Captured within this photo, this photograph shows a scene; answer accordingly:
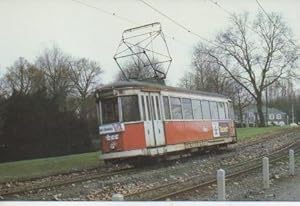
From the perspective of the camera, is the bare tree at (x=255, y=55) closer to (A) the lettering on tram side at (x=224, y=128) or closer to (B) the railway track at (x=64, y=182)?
(A) the lettering on tram side at (x=224, y=128)

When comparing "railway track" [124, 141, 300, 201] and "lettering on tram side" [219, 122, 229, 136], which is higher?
"lettering on tram side" [219, 122, 229, 136]

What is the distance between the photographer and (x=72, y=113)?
365 inches

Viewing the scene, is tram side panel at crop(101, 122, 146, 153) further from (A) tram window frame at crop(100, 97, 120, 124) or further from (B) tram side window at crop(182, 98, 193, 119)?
(B) tram side window at crop(182, 98, 193, 119)

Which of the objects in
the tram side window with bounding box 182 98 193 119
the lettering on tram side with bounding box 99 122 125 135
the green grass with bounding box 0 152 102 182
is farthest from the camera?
the tram side window with bounding box 182 98 193 119

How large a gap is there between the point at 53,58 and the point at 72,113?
2.10 feet

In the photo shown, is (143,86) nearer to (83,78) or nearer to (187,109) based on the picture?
(187,109)

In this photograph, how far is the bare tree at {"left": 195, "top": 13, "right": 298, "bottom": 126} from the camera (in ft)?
30.2

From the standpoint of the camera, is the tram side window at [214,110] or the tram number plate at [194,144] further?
the tram number plate at [194,144]

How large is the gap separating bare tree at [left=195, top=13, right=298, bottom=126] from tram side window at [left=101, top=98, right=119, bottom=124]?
1734 mm

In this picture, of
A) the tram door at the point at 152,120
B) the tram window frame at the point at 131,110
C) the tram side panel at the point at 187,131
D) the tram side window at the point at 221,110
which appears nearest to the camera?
the tram side window at the point at 221,110

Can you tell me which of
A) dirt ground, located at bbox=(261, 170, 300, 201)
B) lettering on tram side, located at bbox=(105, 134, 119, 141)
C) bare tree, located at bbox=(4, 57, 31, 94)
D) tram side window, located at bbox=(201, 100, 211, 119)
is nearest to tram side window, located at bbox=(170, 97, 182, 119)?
tram side window, located at bbox=(201, 100, 211, 119)

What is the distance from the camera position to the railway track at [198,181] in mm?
8984

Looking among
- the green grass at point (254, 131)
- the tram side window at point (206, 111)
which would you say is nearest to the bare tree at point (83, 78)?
the tram side window at point (206, 111)

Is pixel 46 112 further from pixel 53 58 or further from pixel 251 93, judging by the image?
pixel 251 93
